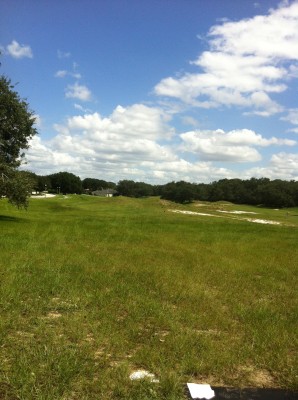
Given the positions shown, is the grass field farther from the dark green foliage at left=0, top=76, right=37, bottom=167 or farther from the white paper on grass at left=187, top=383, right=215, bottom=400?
the dark green foliage at left=0, top=76, right=37, bottom=167

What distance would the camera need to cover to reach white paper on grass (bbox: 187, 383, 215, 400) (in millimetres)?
5340

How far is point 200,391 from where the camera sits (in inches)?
216

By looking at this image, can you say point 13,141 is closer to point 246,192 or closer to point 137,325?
point 137,325

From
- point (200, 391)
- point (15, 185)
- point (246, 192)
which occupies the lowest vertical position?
point (200, 391)

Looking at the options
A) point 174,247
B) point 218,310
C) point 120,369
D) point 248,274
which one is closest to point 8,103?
point 174,247

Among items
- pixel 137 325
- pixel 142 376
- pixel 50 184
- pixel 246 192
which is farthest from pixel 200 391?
pixel 50 184

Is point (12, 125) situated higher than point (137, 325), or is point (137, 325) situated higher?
point (12, 125)

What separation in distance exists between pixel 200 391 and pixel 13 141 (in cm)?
3356

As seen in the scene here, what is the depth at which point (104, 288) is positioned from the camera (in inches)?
434

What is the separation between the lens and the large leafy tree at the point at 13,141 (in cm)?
3288

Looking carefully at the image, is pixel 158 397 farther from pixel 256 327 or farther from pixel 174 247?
pixel 174 247

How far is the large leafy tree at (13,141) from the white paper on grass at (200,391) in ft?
96.8

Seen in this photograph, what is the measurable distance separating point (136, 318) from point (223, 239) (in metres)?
19.0

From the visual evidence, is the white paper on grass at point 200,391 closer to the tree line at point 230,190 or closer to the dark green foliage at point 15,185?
the dark green foliage at point 15,185
